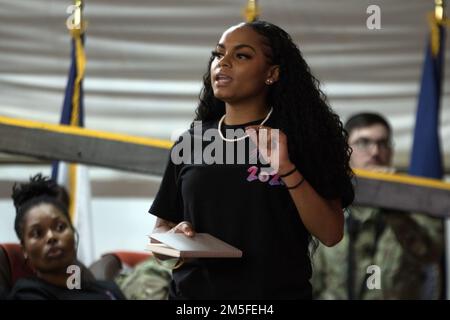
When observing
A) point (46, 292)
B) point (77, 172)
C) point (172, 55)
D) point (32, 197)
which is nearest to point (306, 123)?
point (46, 292)

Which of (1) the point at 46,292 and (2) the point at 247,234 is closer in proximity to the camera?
(2) the point at 247,234

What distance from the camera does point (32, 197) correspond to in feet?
11.8

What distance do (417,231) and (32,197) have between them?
5.07 ft

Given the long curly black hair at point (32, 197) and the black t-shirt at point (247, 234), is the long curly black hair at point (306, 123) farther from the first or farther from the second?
the long curly black hair at point (32, 197)

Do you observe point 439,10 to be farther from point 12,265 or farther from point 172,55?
point 12,265

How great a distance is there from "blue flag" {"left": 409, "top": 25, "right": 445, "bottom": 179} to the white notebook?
2280 millimetres

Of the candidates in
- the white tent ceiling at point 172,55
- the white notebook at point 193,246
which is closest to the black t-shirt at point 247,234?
the white notebook at point 193,246

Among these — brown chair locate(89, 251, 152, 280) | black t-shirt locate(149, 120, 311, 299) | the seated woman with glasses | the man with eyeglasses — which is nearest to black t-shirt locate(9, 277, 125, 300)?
the seated woman with glasses

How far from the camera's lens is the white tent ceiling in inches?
188

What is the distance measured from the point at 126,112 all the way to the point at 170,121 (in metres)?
0.24

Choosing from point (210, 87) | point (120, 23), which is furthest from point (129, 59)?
point (210, 87)

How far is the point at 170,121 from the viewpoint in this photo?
5285mm

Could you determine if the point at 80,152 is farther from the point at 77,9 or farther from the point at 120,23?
the point at 120,23

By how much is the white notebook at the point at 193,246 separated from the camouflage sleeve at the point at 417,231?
1.99 m
